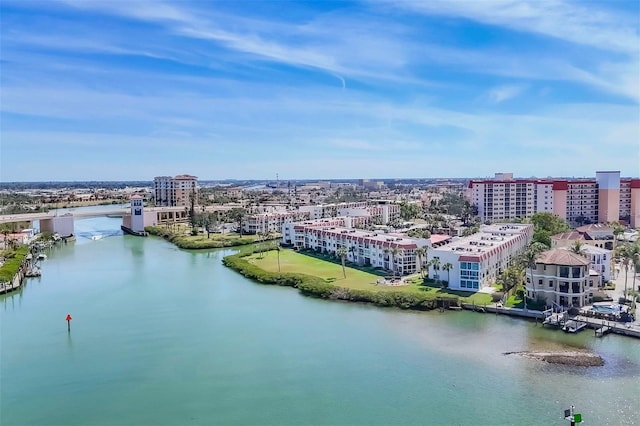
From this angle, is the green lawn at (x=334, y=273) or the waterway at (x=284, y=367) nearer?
the waterway at (x=284, y=367)

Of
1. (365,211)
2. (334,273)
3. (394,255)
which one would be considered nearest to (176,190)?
(365,211)

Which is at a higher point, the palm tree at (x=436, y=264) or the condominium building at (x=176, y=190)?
the condominium building at (x=176, y=190)

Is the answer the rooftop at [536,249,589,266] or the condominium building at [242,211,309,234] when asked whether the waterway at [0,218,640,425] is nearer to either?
the rooftop at [536,249,589,266]

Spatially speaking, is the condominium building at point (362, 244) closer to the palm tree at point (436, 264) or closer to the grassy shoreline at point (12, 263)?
the palm tree at point (436, 264)

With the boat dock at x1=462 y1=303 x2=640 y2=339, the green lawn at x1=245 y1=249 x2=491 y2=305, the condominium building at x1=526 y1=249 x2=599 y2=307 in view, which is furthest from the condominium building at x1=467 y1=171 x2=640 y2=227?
the boat dock at x1=462 y1=303 x2=640 y2=339

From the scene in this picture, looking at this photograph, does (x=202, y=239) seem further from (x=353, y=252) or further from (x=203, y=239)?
(x=353, y=252)

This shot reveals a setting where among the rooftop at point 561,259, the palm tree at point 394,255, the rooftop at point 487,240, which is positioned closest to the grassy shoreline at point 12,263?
the palm tree at point 394,255
